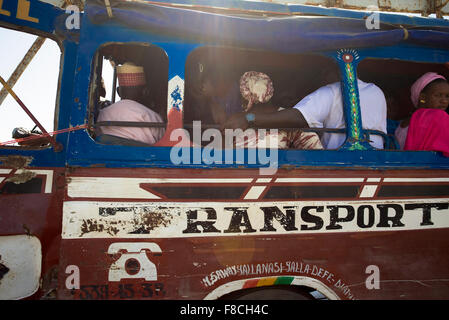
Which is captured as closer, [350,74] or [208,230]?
[208,230]

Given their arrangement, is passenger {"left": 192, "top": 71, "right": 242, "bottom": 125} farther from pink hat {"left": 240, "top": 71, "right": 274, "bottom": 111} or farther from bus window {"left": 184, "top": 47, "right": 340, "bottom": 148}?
pink hat {"left": 240, "top": 71, "right": 274, "bottom": 111}

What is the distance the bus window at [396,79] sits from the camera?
9.01 ft

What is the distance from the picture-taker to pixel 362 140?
6.54 feet

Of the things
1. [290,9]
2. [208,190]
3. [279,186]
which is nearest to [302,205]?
[279,186]

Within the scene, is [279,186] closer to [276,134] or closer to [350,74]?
[276,134]

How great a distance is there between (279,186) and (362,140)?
0.71m

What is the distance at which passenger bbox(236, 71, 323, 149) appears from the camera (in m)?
1.97

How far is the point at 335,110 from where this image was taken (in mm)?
2150

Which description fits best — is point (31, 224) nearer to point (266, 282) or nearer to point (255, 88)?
point (266, 282)

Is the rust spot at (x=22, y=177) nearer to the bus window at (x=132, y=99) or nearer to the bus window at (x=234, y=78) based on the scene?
the bus window at (x=132, y=99)

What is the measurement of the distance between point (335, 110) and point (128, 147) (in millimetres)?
1521

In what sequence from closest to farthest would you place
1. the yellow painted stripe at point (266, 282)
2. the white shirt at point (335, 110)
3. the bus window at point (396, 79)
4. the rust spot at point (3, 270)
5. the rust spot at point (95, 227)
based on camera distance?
the rust spot at point (95, 227) → the yellow painted stripe at point (266, 282) → the rust spot at point (3, 270) → the white shirt at point (335, 110) → the bus window at point (396, 79)

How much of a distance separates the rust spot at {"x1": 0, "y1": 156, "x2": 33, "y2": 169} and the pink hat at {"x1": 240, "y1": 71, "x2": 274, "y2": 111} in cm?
165

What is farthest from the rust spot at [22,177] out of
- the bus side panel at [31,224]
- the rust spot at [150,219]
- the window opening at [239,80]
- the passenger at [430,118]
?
the passenger at [430,118]
